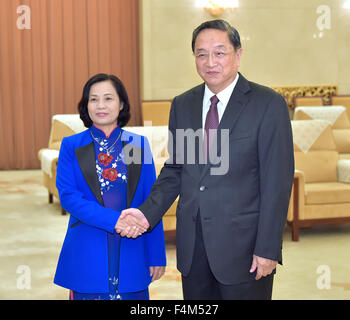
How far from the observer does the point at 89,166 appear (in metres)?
1.96

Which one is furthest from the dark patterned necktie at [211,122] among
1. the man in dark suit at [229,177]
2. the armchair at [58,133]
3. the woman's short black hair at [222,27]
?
the armchair at [58,133]

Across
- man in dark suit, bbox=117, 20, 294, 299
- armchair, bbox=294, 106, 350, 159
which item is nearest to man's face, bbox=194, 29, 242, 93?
man in dark suit, bbox=117, 20, 294, 299

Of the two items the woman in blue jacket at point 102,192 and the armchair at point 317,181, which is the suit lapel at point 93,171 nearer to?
the woman in blue jacket at point 102,192

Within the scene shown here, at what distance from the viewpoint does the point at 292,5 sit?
352 inches

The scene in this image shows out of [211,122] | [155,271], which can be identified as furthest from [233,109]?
[155,271]

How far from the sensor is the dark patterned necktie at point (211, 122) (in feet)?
5.77

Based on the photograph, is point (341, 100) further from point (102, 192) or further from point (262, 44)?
point (102, 192)

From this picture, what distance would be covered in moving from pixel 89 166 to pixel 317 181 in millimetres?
3645

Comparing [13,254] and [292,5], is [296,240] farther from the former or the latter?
[292,5]

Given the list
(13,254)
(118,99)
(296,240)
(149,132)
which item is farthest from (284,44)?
(118,99)

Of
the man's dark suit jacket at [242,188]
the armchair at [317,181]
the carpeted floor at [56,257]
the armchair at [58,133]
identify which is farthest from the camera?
the armchair at [58,133]

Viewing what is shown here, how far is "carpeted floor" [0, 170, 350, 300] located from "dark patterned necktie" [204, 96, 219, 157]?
5.86ft

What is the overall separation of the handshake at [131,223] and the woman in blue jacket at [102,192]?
0.13 ft
